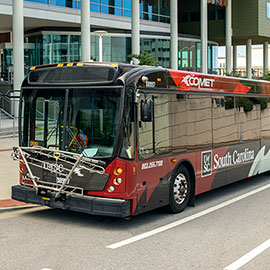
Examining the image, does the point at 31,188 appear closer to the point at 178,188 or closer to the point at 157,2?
the point at 178,188

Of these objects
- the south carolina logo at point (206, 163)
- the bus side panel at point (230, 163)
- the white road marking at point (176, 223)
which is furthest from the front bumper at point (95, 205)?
the south carolina logo at point (206, 163)

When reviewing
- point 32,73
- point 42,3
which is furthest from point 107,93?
point 42,3

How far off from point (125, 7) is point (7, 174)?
2558cm

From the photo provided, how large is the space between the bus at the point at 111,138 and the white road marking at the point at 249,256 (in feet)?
6.50

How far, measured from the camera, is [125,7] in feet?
118

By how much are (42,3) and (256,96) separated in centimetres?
2093

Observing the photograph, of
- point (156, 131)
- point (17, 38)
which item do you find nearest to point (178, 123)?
point (156, 131)

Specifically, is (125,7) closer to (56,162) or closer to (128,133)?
(56,162)

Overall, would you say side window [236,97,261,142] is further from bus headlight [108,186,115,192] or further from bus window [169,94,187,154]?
bus headlight [108,186,115,192]

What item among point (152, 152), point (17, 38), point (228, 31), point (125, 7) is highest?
point (125, 7)

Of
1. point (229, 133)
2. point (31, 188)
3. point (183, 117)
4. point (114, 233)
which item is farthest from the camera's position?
point (229, 133)

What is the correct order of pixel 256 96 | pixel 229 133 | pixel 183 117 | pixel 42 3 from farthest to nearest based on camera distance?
pixel 42 3, pixel 256 96, pixel 229 133, pixel 183 117

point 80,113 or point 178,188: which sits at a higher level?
point 80,113

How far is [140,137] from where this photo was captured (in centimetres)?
780
